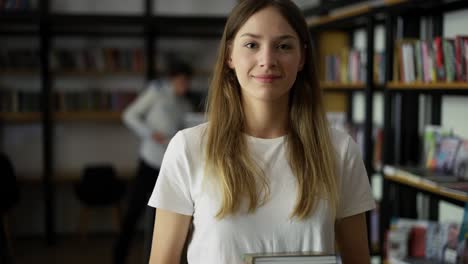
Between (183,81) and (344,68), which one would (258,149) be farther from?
(183,81)

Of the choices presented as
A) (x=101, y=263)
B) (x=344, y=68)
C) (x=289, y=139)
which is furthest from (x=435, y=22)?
(x=101, y=263)

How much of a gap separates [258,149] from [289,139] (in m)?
0.09

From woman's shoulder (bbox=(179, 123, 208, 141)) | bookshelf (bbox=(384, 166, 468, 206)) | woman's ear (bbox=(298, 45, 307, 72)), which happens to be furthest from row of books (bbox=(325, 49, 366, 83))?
woman's shoulder (bbox=(179, 123, 208, 141))

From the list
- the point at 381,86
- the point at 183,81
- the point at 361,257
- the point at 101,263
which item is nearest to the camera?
the point at 361,257

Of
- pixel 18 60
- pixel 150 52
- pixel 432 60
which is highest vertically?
pixel 150 52

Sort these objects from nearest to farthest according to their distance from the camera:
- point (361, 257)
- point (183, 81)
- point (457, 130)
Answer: point (361, 257) → point (457, 130) → point (183, 81)

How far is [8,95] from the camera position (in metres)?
6.63

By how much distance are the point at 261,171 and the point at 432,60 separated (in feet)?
6.86

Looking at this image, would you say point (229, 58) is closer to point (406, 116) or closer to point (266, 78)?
point (266, 78)

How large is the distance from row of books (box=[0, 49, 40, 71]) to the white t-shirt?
551 centimetres

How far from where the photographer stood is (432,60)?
10.9 ft

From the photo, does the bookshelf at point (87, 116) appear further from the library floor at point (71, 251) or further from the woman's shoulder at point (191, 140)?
the woman's shoulder at point (191, 140)

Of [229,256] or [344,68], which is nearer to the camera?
[229,256]

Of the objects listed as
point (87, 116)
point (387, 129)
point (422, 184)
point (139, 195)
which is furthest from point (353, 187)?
point (87, 116)
